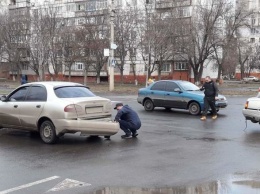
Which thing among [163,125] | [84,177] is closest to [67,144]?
[84,177]

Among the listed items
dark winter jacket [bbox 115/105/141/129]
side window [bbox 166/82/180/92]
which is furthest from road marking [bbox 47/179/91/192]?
side window [bbox 166/82/180/92]

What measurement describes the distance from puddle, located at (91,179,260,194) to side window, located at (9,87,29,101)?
5.36m

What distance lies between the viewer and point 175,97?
56.9 ft

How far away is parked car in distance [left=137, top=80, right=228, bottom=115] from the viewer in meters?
16.8

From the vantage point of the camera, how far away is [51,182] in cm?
609

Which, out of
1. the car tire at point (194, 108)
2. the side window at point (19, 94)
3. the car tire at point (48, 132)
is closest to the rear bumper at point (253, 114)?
the car tire at point (194, 108)

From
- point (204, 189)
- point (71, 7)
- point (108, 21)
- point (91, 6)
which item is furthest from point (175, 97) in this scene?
point (71, 7)

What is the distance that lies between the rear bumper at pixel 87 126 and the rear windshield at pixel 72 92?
0.76 m

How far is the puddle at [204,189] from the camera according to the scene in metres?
5.55

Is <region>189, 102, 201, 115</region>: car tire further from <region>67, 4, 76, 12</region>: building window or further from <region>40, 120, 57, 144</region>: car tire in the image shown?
<region>67, 4, 76, 12</region>: building window

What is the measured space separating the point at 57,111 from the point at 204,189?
459cm

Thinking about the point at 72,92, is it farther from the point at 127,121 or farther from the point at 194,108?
the point at 194,108

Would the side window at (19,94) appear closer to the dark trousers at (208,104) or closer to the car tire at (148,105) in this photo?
the dark trousers at (208,104)

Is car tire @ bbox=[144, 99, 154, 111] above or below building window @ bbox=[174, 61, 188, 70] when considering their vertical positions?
below
